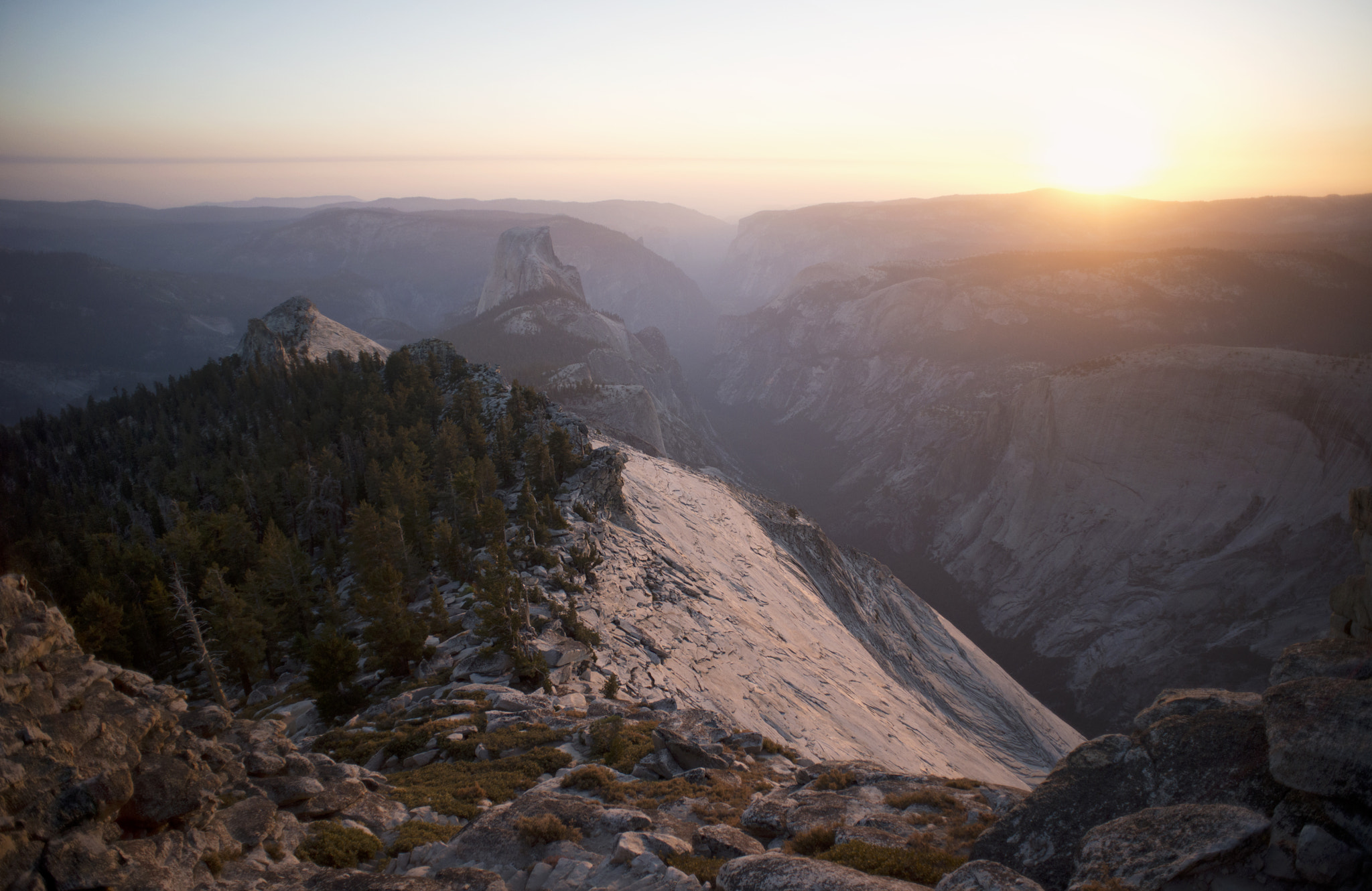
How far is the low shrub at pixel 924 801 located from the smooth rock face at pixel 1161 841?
17.9 ft

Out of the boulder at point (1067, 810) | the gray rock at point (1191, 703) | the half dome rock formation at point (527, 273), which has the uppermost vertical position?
the half dome rock formation at point (527, 273)

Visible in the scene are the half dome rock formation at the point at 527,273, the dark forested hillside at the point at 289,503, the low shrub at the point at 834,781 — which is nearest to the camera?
the low shrub at the point at 834,781

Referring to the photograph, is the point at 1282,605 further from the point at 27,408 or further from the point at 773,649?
the point at 27,408

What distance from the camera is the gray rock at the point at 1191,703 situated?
1342 centimetres

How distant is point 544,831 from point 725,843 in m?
3.69

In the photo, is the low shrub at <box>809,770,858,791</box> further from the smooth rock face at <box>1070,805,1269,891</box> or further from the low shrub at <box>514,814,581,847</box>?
the smooth rock face at <box>1070,805,1269,891</box>

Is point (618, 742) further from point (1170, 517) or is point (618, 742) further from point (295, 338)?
point (295, 338)

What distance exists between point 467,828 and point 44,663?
8.39 metres

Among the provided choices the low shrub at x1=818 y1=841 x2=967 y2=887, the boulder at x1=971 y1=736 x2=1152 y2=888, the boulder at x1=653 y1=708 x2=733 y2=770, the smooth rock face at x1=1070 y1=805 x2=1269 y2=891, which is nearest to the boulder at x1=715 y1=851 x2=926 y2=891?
the low shrub at x1=818 y1=841 x2=967 y2=887

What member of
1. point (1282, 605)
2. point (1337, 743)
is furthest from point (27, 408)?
point (1282, 605)

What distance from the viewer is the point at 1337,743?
9320 mm

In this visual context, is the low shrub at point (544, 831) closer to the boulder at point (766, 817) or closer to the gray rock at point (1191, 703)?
the boulder at point (766, 817)

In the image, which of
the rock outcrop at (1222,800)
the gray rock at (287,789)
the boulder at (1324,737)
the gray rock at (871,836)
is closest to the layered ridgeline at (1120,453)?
the rock outcrop at (1222,800)

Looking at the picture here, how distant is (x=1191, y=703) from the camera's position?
14.0 m
